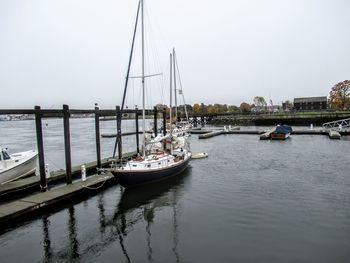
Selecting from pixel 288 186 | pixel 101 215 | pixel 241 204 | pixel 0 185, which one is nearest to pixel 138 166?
pixel 101 215

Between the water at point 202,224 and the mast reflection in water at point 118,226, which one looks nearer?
the water at point 202,224

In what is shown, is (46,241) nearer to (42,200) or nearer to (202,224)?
(42,200)

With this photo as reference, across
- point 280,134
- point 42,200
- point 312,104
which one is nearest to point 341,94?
point 312,104

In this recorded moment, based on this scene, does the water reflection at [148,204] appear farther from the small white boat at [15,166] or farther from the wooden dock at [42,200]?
the small white boat at [15,166]

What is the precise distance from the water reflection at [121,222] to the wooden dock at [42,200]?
799mm

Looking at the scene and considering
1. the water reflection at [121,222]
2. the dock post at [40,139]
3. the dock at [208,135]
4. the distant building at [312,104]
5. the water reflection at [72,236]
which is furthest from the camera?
the distant building at [312,104]

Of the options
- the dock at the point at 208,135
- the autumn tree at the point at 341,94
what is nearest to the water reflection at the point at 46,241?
the dock at the point at 208,135

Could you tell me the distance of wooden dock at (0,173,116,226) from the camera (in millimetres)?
15059

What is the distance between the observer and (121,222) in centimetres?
1598

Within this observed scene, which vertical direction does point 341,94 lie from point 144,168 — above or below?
above

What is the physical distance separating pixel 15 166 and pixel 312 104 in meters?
149

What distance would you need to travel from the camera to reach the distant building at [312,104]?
468 ft

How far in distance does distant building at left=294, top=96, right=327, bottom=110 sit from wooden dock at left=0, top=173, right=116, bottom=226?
144m

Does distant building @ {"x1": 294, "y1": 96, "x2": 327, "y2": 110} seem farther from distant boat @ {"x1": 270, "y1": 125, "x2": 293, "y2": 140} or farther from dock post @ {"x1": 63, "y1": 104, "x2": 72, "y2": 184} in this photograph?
dock post @ {"x1": 63, "y1": 104, "x2": 72, "y2": 184}
